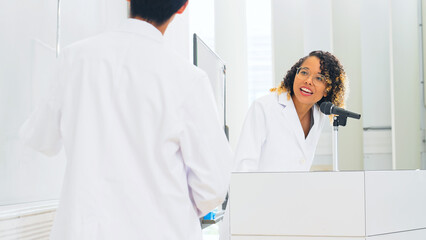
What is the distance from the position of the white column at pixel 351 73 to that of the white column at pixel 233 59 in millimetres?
622

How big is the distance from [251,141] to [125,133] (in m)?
1.12

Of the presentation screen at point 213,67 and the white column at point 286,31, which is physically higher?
the white column at point 286,31

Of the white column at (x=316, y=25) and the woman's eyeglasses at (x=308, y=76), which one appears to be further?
the white column at (x=316, y=25)

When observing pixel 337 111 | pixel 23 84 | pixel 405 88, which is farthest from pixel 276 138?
pixel 405 88

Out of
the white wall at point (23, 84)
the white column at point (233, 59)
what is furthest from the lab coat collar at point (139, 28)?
the white column at point (233, 59)

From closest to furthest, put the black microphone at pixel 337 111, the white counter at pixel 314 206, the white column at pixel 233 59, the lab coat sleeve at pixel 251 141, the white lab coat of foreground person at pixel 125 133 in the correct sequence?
the white lab coat of foreground person at pixel 125 133, the white counter at pixel 314 206, the black microphone at pixel 337 111, the lab coat sleeve at pixel 251 141, the white column at pixel 233 59

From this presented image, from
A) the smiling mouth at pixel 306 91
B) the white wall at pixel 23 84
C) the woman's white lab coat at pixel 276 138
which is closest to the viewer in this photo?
the white wall at pixel 23 84

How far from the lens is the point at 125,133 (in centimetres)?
113

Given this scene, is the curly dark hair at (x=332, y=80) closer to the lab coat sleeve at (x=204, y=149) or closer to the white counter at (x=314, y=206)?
the white counter at (x=314, y=206)

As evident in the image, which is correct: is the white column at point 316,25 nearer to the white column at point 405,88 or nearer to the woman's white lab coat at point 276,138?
the white column at point 405,88

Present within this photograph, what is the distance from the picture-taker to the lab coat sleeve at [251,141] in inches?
84.0

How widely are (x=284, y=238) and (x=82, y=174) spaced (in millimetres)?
858

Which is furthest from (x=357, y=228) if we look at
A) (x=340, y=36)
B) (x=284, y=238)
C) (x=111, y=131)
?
(x=340, y=36)

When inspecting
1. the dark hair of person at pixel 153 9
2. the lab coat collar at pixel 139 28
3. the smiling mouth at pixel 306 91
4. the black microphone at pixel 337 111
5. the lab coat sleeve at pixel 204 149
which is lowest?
the lab coat sleeve at pixel 204 149
